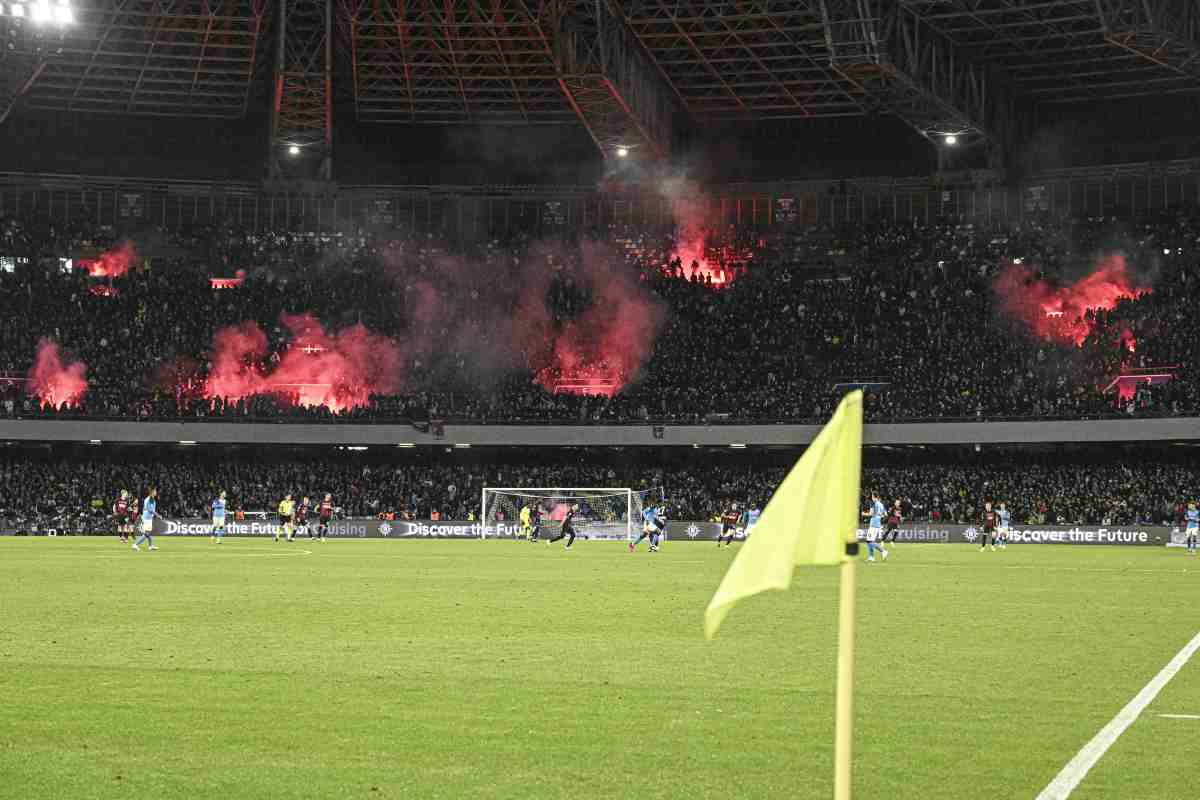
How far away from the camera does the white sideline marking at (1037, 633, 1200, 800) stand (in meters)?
9.32

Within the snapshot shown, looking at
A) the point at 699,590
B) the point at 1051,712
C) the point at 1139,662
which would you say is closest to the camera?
the point at 1051,712

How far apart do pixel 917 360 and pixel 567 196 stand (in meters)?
23.3

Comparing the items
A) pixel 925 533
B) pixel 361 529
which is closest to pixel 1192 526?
pixel 925 533

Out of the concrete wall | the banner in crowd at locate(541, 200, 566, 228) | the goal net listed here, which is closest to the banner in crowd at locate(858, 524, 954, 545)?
the concrete wall

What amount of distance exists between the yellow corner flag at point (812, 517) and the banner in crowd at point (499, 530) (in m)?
57.8

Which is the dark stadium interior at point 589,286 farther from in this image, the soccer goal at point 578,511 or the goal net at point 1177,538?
the soccer goal at point 578,511

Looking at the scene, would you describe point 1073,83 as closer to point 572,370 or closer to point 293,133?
point 572,370

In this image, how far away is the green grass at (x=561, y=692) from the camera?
31.4 feet

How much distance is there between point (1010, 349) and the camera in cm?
7394

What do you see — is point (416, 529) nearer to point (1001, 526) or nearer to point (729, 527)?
point (729, 527)

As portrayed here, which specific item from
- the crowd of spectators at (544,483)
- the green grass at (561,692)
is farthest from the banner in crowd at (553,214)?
the green grass at (561,692)

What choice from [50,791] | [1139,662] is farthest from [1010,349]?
[50,791]

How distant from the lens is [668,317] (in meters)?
81.4

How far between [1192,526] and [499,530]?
29.3 metres
